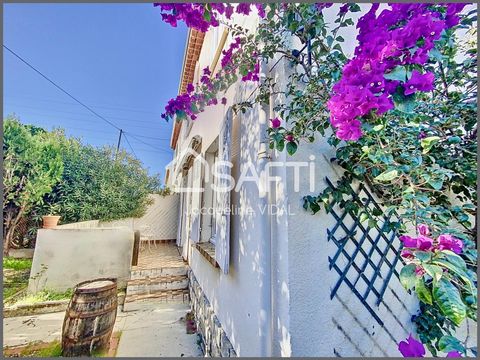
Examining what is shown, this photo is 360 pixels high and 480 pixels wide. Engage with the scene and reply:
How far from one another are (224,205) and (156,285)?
495cm

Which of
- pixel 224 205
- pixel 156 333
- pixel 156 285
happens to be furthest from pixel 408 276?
pixel 156 285

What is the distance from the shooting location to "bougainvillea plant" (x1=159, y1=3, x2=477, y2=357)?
1.04 meters

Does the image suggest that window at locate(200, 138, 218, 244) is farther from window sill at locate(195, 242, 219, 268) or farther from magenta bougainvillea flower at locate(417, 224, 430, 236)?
magenta bougainvillea flower at locate(417, 224, 430, 236)

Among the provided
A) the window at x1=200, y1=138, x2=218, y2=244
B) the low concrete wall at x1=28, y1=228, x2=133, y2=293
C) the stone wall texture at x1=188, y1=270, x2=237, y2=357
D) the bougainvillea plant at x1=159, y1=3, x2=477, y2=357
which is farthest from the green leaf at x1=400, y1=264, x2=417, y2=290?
the low concrete wall at x1=28, y1=228, x2=133, y2=293

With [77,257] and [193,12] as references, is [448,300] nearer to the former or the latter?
[193,12]

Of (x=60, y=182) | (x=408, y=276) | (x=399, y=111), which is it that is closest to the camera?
(x=408, y=276)

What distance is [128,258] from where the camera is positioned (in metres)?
6.86

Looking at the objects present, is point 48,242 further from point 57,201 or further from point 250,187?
point 250,187

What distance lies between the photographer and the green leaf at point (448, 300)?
2.54 feet

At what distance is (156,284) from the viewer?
250 inches

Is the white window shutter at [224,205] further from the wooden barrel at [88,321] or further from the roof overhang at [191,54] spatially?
the roof overhang at [191,54]

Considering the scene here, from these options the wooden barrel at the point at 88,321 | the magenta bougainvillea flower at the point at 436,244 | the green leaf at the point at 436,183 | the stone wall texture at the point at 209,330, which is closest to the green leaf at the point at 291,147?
the green leaf at the point at 436,183

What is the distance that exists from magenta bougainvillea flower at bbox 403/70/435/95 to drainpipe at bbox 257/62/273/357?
1.41 metres

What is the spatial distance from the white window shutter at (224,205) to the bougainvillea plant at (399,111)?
577 mm
